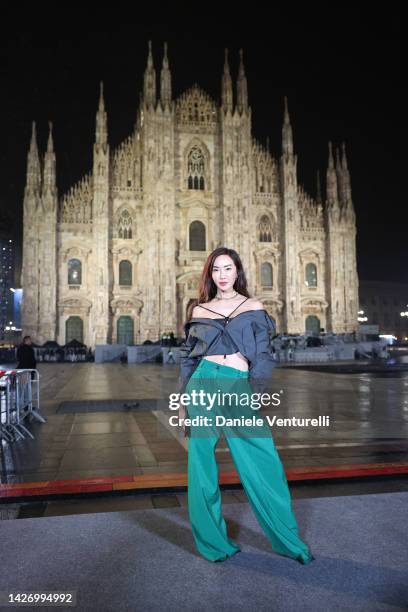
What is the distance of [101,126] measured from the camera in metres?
40.8

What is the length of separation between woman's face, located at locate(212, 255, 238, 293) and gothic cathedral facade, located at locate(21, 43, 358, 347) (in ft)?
121

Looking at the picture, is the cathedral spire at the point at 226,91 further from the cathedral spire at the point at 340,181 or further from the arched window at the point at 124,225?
the arched window at the point at 124,225

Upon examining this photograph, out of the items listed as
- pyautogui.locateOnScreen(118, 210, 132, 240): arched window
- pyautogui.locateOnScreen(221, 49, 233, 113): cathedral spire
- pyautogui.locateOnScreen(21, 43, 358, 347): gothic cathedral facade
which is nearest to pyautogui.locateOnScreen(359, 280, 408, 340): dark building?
pyautogui.locateOnScreen(21, 43, 358, 347): gothic cathedral facade

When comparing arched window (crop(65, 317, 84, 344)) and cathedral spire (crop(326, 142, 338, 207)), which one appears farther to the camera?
cathedral spire (crop(326, 142, 338, 207))

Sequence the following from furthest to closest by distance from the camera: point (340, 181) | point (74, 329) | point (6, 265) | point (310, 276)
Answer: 1. point (6, 265)
2. point (340, 181)
3. point (310, 276)
4. point (74, 329)

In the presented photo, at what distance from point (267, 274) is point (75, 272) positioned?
16.3 meters

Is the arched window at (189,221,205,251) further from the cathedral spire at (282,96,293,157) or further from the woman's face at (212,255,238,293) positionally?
the woman's face at (212,255,238,293)

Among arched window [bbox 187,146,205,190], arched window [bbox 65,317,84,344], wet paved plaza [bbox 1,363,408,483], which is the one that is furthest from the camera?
arched window [bbox 187,146,205,190]

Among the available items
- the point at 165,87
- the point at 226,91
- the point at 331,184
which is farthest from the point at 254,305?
the point at 331,184

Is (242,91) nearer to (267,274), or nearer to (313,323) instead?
(267,274)

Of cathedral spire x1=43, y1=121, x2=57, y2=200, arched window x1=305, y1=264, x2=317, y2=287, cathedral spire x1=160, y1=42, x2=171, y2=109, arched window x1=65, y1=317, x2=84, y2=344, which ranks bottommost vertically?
arched window x1=65, y1=317, x2=84, y2=344

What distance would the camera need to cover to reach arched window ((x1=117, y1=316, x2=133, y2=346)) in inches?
1612

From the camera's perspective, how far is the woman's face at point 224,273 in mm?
3336

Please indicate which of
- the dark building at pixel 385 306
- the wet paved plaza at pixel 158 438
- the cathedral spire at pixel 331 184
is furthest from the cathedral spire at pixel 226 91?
the dark building at pixel 385 306
